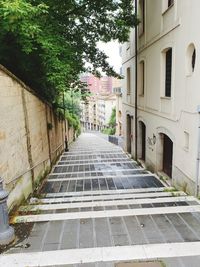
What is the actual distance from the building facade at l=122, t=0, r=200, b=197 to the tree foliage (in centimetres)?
151

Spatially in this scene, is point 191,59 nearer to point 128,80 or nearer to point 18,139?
point 18,139

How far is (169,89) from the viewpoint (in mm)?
9094

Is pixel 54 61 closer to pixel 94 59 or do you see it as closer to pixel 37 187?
pixel 37 187

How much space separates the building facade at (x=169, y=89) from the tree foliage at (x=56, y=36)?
1.51m

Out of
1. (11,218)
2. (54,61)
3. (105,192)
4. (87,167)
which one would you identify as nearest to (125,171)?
(87,167)

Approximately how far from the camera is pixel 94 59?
12992 millimetres

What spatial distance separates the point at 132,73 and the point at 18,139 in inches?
391

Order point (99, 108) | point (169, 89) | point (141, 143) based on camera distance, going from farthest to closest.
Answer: point (99, 108), point (141, 143), point (169, 89)

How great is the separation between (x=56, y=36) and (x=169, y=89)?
13.4 feet

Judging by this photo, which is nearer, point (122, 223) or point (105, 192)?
point (122, 223)

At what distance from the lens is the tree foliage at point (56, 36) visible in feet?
20.2

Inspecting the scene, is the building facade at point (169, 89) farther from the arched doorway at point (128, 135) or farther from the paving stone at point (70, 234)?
the paving stone at point (70, 234)

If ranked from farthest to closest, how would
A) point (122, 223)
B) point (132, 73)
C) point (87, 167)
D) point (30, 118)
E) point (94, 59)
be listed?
point (132, 73)
point (94, 59)
point (87, 167)
point (30, 118)
point (122, 223)

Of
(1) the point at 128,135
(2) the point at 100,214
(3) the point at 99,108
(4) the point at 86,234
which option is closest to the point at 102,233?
(4) the point at 86,234
